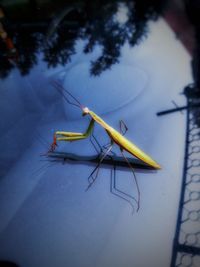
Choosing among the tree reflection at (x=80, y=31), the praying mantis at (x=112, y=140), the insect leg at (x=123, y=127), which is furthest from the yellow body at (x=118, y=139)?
the tree reflection at (x=80, y=31)

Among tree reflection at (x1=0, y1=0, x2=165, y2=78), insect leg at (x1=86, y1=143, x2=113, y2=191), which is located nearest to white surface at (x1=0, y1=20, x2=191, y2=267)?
insect leg at (x1=86, y1=143, x2=113, y2=191)

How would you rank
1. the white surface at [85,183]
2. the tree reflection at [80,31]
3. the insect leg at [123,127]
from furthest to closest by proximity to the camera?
the tree reflection at [80,31], the insect leg at [123,127], the white surface at [85,183]

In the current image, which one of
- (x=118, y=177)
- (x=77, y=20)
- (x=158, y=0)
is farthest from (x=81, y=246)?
(x=158, y=0)

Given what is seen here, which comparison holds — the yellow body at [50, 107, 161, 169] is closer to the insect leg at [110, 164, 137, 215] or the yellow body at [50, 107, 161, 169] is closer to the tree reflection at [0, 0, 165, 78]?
the insect leg at [110, 164, 137, 215]

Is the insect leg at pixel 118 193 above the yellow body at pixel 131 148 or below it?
below

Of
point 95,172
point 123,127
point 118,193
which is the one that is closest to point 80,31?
point 123,127

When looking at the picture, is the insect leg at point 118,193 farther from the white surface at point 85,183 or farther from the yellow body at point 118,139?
the yellow body at point 118,139

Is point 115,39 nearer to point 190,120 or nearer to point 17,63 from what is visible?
point 17,63

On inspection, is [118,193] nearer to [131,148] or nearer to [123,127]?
[131,148]
